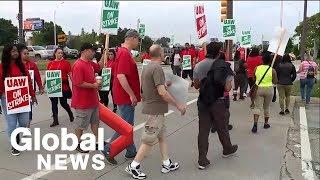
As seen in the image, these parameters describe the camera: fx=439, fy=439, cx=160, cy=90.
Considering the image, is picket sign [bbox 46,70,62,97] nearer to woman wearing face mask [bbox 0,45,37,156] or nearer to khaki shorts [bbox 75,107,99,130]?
woman wearing face mask [bbox 0,45,37,156]

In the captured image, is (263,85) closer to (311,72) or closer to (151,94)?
(151,94)

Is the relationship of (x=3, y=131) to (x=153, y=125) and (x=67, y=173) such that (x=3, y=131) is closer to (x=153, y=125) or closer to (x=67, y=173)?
(x=67, y=173)

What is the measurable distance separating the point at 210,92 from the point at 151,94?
100 cm

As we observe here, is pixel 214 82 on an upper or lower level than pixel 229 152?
upper

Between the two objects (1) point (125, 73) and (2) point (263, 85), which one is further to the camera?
(2) point (263, 85)

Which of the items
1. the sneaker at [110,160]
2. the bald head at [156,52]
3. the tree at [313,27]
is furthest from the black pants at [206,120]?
the tree at [313,27]

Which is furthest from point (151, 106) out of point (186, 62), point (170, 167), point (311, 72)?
point (186, 62)

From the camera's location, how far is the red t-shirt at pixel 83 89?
6584 mm

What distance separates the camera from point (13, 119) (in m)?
7.04

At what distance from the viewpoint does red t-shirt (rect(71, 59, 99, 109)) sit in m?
6.58

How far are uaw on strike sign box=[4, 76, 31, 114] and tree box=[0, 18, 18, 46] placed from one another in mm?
76589

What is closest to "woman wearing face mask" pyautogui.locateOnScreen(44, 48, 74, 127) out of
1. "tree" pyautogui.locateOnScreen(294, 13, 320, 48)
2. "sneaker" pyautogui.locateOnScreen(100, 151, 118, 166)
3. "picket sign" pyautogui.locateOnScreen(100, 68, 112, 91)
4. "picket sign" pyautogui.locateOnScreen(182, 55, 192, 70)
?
"picket sign" pyautogui.locateOnScreen(100, 68, 112, 91)

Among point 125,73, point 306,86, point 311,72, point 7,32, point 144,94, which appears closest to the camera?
point 144,94

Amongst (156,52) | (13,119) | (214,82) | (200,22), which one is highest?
(200,22)
